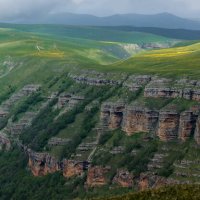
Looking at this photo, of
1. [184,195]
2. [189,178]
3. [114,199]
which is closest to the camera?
[184,195]

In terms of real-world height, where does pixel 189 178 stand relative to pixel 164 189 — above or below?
below

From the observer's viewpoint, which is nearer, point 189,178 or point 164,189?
point 164,189

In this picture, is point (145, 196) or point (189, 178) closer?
point (145, 196)

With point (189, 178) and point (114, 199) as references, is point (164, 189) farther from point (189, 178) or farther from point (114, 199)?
→ point (189, 178)

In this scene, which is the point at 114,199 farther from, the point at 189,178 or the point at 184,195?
the point at 189,178

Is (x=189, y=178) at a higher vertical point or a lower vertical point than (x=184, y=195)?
lower

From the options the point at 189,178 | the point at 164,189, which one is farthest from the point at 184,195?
the point at 189,178

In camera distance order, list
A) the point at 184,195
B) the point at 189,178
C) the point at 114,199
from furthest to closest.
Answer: the point at 189,178 → the point at 114,199 → the point at 184,195

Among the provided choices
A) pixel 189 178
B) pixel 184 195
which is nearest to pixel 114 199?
pixel 184 195
